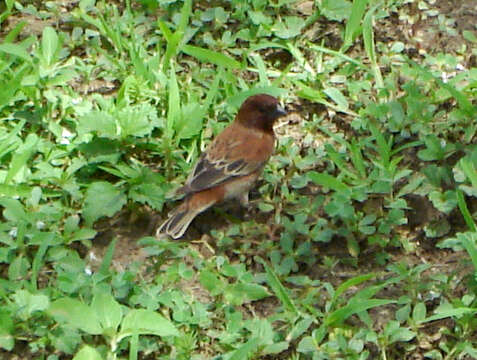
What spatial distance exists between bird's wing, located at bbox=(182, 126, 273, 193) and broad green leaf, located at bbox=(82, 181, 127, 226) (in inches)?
15.3

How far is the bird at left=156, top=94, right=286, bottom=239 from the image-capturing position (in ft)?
20.8

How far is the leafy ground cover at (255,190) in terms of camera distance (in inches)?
221

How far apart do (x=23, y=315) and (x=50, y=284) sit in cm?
40

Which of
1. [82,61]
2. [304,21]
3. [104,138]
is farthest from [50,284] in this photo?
[304,21]

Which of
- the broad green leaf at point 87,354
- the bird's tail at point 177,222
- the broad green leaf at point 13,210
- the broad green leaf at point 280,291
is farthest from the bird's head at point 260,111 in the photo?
the broad green leaf at point 87,354

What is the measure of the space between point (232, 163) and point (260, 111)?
14.3 inches

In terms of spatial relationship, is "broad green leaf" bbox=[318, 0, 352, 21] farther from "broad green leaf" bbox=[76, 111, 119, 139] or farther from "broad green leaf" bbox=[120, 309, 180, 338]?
"broad green leaf" bbox=[120, 309, 180, 338]

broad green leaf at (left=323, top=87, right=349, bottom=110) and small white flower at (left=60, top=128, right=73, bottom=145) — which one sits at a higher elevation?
broad green leaf at (left=323, top=87, right=349, bottom=110)

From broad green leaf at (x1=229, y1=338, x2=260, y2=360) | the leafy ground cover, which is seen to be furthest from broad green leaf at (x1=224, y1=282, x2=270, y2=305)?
broad green leaf at (x1=229, y1=338, x2=260, y2=360)

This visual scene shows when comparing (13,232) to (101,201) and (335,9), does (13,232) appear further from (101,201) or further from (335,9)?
(335,9)

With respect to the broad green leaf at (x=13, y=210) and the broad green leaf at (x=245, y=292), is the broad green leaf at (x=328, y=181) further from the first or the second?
the broad green leaf at (x=13, y=210)

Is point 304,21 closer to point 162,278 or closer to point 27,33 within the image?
point 27,33

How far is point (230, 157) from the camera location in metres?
6.62

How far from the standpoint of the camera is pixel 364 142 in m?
6.65
